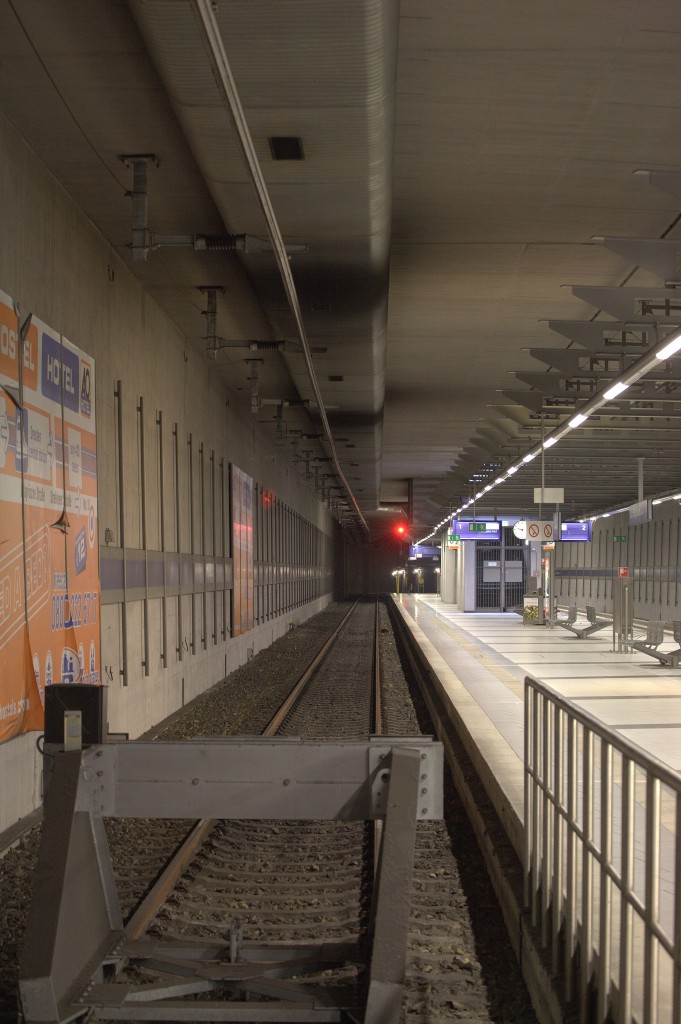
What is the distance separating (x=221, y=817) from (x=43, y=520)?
4.19 m

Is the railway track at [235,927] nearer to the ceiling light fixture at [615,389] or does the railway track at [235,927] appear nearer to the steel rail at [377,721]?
the steel rail at [377,721]

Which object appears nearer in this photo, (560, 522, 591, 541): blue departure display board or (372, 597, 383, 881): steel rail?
(372, 597, 383, 881): steel rail

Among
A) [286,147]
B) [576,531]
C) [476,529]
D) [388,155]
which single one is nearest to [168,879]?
[286,147]

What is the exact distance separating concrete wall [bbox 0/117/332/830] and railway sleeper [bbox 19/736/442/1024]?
3.19 metres

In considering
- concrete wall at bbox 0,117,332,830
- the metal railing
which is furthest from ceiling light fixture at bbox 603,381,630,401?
the metal railing

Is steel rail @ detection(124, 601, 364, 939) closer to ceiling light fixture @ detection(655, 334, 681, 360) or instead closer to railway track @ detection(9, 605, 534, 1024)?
railway track @ detection(9, 605, 534, 1024)

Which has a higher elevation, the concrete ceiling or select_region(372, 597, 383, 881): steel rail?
the concrete ceiling

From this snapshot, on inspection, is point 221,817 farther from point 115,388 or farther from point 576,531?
point 576,531

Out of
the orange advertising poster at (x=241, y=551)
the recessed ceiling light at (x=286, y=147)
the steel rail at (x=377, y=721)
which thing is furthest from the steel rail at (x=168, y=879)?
the orange advertising poster at (x=241, y=551)

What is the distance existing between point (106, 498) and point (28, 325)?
263cm

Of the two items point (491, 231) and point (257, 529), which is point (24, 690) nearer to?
point (491, 231)

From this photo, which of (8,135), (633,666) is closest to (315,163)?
(8,135)

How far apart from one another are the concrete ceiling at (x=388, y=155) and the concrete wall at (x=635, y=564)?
14.4m

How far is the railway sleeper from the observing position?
11.5 ft
